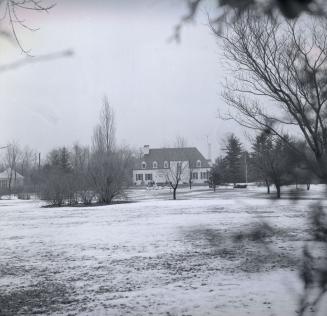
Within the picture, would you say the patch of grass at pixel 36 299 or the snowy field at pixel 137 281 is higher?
the snowy field at pixel 137 281

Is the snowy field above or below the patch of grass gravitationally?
above

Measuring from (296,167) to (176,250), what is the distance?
416 inches

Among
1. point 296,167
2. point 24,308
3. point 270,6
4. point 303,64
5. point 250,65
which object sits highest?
point 250,65

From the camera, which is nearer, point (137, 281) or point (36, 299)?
point (36, 299)

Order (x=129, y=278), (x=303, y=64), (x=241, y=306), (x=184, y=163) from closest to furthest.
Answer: (x=303, y=64), (x=241, y=306), (x=129, y=278), (x=184, y=163)

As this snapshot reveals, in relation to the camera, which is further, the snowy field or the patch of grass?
the patch of grass

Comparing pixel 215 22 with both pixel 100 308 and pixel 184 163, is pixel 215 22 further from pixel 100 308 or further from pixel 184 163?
pixel 184 163

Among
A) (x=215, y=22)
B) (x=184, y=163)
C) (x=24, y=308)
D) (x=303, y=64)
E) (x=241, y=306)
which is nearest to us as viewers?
(x=215, y=22)

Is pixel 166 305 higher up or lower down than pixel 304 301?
lower down

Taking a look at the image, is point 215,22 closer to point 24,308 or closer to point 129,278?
point 24,308

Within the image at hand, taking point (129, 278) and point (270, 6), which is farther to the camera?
point (129, 278)

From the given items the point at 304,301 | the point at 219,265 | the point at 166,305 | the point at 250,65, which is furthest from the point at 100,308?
the point at 304,301

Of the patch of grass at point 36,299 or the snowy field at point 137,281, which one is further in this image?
the patch of grass at point 36,299

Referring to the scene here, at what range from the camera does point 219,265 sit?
9656mm
